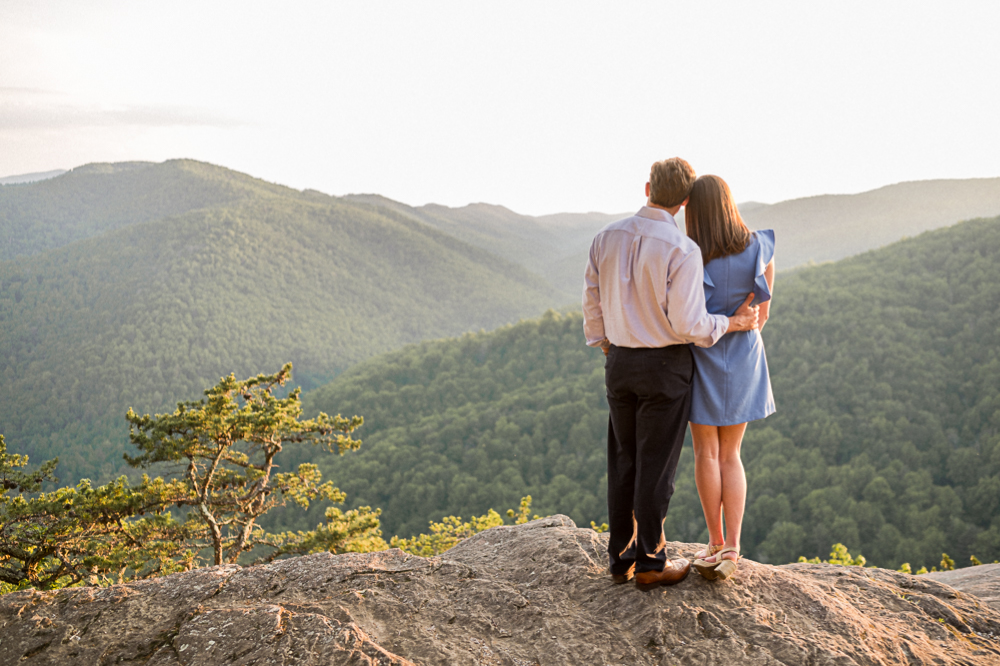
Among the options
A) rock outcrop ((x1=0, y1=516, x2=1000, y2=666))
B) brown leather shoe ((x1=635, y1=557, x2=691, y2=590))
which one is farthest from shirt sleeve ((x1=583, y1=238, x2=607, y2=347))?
rock outcrop ((x1=0, y1=516, x2=1000, y2=666))

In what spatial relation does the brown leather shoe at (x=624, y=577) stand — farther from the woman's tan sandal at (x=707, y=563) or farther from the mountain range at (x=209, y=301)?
the mountain range at (x=209, y=301)

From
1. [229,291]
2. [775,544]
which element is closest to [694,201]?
[775,544]

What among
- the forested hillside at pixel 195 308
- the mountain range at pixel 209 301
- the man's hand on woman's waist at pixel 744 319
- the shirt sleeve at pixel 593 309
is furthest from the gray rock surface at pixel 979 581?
the forested hillside at pixel 195 308

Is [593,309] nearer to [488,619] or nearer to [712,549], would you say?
[712,549]

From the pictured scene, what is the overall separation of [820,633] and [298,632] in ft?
8.47

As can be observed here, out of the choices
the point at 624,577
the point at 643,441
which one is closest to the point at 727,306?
the point at 643,441

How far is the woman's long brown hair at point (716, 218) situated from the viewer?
3033mm

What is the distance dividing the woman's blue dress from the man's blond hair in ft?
1.36

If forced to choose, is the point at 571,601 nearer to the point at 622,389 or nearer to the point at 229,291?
the point at 622,389

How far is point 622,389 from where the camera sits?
3088mm

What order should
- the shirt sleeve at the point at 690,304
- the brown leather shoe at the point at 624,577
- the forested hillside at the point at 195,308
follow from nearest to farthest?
1. the shirt sleeve at the point at 690,304
2. the brown leather shoe at the point at 624,577
3. the forested hillside at the point at 195,308

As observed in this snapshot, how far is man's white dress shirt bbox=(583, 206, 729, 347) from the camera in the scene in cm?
286

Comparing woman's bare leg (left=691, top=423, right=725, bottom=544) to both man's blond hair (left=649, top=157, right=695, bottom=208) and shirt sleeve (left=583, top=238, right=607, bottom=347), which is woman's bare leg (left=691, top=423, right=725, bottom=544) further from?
man's blond hair (left=649, top=157, right=695, bottom=208)

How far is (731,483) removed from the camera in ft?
10.7
